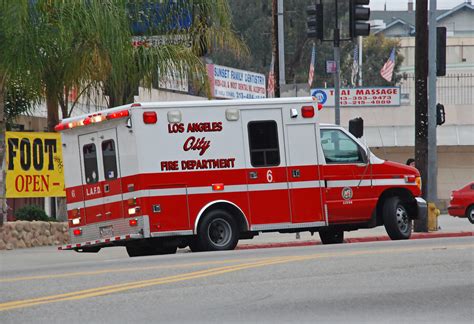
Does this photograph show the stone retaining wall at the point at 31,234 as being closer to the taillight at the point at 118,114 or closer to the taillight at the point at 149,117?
the taillight at the point at 118,114

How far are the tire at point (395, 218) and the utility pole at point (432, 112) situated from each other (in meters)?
7.71

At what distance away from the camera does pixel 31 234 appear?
26656mm

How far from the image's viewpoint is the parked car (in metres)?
38.8

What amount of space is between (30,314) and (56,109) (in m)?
15.7

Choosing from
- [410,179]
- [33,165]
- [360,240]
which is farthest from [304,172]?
[33,165]

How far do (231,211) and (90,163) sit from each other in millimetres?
2639

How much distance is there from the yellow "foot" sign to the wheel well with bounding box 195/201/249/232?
23.8 ft

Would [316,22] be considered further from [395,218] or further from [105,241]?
[105,241]

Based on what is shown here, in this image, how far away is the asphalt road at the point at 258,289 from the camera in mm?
11562

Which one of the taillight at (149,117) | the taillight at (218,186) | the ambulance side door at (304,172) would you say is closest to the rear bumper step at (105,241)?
the taillight at (218,186)

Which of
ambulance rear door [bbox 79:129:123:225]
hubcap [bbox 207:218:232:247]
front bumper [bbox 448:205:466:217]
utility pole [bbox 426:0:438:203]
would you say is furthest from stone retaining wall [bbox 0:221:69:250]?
front bumper [bbox 448:205:466:217]

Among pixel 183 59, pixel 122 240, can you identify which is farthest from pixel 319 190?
pixel 183 59

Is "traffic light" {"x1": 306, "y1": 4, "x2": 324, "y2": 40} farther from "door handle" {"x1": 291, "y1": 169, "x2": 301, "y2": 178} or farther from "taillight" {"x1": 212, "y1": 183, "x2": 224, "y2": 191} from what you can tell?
"taillight" {"x1": 212, "y1": 183, "x2": 224, "y2": 191}

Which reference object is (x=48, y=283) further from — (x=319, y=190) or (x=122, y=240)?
(x=319, y=190)
